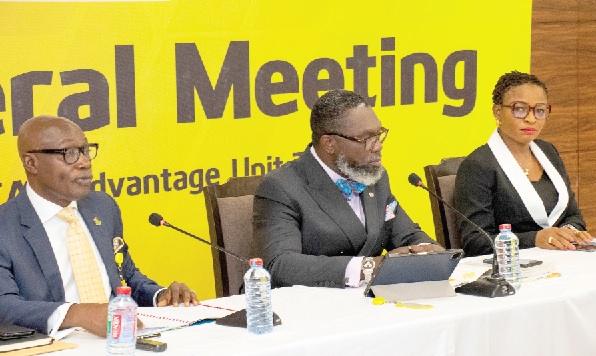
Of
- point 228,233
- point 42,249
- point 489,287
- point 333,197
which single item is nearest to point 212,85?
point 228,233

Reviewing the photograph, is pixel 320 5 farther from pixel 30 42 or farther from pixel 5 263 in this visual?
pixel 5 263

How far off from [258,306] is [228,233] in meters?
1.16

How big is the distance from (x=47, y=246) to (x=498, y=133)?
221 cm

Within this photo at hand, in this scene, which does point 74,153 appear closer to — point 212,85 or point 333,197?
point 333,197

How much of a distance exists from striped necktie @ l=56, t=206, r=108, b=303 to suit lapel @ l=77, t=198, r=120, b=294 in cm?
5

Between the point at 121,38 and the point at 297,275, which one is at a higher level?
the point at 121,38

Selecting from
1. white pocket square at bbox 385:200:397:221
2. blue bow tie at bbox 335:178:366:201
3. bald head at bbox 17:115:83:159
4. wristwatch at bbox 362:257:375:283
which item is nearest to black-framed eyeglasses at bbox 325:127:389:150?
blue bow tie at bbox 335:178:366:201

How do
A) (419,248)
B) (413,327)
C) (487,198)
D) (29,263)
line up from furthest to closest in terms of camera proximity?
(487,198), (419,248), (29,263), (413,327)

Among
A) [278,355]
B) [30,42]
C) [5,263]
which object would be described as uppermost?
[30,42]

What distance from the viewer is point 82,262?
350 centimetres

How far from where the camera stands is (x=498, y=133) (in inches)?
189

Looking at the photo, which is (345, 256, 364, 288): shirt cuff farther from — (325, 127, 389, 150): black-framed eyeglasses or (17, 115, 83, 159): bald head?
(17, 115, 83, 159): bald head

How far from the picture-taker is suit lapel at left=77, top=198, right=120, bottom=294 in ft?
11.8

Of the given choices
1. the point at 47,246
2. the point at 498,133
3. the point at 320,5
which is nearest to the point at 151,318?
the point at 47,246
